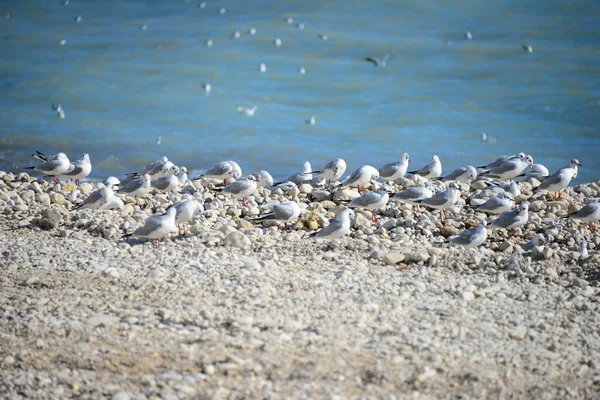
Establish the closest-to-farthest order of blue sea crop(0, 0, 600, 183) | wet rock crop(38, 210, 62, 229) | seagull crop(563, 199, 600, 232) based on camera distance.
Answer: wet rock crop(38, 210, 62, 229)
seagull crop(563, 199, 600, 232)
blue sea crop(0, 0, 600, 183)

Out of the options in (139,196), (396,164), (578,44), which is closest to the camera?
(139,196)

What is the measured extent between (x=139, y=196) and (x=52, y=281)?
422 centimetres

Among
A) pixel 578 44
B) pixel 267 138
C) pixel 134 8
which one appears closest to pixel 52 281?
pixel 267 138

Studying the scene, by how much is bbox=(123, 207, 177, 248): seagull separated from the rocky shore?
0.15 meters

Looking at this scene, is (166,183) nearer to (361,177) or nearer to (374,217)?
(361,177)

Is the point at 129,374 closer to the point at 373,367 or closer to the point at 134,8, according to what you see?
the point at 373,367

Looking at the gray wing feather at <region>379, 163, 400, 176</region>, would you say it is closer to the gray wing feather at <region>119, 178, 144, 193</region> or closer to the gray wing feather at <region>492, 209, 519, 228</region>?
the gray wing feather at <region>492, 209, 519, 228</region>

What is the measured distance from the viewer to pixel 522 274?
Result: 838cm

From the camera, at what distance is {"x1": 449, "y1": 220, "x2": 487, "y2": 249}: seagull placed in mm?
9383

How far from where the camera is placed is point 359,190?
484 inches

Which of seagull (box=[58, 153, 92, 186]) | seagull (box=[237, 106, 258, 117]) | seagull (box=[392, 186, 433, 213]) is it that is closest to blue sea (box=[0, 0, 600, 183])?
seagull (box=[237, 106, 258, 117])

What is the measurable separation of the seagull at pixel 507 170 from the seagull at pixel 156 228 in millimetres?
5886

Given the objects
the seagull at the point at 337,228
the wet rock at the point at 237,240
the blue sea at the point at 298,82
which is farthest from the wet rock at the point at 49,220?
the blue sea at the point at 298,82

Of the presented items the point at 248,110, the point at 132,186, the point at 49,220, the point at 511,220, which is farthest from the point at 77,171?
the point at 248,110
